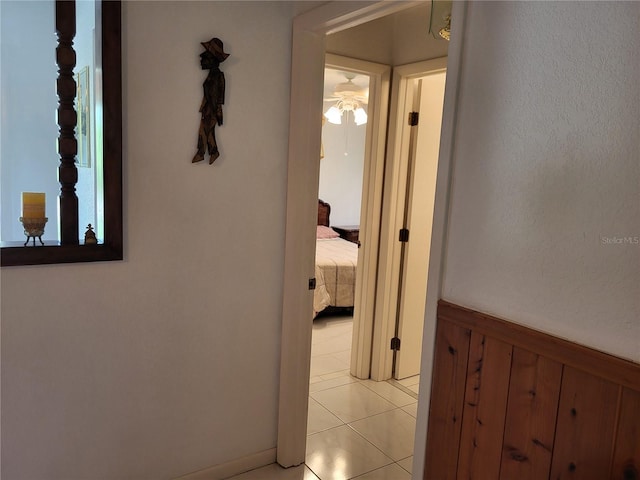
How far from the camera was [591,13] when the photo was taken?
119 cm

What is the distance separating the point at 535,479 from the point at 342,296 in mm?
3484

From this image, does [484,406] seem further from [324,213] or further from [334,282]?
[324,213]

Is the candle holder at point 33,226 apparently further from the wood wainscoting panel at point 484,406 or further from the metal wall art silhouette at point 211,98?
the wood wainscoting panel at point 484,406

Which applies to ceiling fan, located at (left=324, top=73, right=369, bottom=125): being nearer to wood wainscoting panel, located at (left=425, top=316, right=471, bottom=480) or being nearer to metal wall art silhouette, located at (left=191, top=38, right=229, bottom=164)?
metal wall art silhouette, located at (left=191, top=38, right=229, bottom=164)

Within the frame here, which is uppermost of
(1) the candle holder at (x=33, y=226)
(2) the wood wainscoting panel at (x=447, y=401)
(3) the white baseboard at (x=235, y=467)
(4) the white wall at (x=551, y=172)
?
(4) the white wall at (x=551, y=172)

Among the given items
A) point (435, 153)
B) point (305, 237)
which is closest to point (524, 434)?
point (305, 237)

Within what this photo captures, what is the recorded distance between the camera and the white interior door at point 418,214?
10.6ft

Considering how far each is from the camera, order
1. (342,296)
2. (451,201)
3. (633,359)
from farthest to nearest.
Answer: (342,296), (451,201), (633,359)

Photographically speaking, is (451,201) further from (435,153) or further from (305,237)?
(435,153)

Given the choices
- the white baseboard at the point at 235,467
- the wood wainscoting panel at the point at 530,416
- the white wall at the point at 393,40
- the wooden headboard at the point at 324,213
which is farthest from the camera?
the wooden headboard at the point at 324,213

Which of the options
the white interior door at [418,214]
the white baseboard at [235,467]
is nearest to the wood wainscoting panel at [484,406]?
the white baseboard at [235,467]

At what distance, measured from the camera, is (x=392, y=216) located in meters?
3.28

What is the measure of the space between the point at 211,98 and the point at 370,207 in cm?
160

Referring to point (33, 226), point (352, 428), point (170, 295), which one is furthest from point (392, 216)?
point (33, 226)
